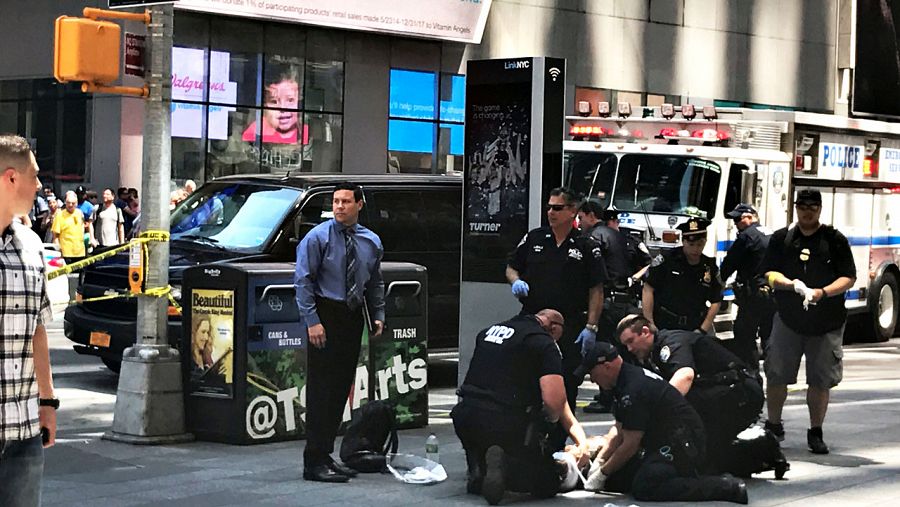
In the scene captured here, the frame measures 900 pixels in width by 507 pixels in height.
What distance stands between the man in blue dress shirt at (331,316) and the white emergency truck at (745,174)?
751 centimetres

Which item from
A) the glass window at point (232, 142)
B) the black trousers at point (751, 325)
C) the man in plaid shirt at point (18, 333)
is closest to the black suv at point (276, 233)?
the black trousers at point (751, 325)

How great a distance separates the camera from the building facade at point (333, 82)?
28859 mm

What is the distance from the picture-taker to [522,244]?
427 inches

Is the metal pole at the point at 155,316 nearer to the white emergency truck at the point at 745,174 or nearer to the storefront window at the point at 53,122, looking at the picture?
the white emergency truck at the point at 745,174

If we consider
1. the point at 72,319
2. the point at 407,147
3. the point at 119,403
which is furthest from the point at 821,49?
the point at 119,403

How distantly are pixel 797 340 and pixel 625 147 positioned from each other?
22.4 ft

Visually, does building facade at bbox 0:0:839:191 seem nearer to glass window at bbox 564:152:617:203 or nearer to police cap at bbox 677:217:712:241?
glass window at bbox 564:152:617:203

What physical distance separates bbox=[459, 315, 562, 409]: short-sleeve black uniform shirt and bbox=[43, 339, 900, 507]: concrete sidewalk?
0.61 meters

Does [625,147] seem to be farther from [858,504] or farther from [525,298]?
[858,504]

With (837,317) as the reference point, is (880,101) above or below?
above

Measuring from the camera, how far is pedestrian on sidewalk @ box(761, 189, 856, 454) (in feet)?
36.0

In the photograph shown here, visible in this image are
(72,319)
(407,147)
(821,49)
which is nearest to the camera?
(72,319)

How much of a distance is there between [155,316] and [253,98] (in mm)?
19619

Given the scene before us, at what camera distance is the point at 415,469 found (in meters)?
9.61
